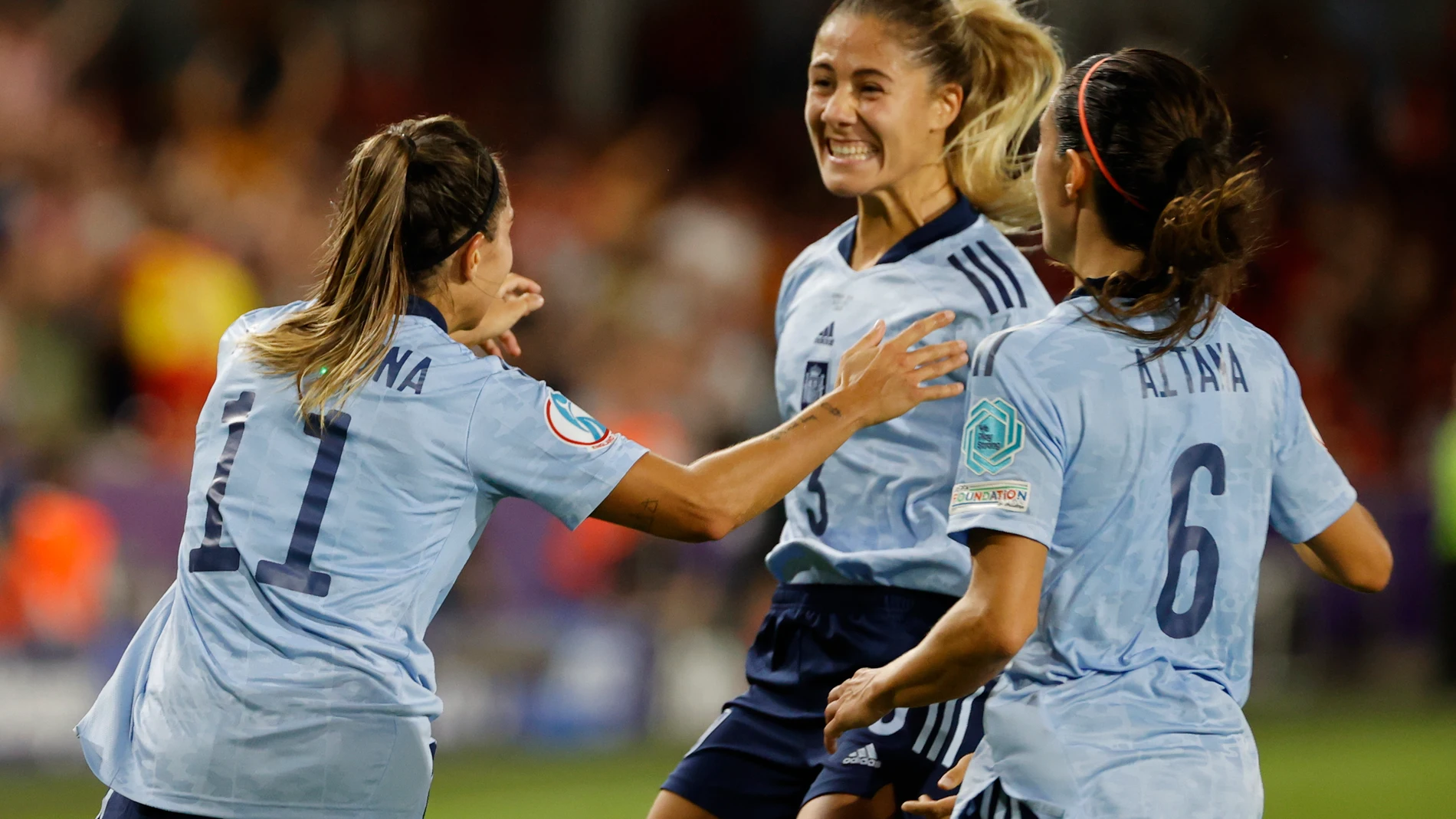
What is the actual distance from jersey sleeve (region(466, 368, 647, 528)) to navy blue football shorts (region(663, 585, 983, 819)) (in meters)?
0.85

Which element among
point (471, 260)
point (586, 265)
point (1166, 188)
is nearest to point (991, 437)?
point (1166, 188)

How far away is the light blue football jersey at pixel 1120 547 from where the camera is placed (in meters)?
2.72

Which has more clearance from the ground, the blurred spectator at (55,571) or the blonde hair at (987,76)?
the blonde hair at (987,76)

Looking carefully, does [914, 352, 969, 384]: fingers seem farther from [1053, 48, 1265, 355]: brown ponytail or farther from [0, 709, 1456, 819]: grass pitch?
[0, 709, 1456, 819]: grass pitch

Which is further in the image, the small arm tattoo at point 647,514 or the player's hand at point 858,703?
the small arm tattoo at point 647,514

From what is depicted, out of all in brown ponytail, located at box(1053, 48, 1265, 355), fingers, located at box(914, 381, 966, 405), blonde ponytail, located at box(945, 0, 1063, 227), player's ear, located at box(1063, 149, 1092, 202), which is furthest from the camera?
blonde ponytail, located at box(945, 0, 1063, 227)

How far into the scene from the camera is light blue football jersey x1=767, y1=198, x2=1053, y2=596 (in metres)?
3.73

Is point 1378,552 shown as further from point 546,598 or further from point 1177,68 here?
point 546,598

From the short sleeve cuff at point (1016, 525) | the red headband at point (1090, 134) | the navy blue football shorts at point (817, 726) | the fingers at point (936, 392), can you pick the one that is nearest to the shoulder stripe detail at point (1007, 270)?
the fingers at point (936, 392)

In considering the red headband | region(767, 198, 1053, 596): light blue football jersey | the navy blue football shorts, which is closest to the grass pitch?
the navy blue football shorts

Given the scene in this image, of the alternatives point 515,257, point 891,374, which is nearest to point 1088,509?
point 891,374

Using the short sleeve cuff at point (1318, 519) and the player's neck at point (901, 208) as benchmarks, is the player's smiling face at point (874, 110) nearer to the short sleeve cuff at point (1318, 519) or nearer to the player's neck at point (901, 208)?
the player's neck at point (901, 208)

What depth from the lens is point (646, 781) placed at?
8.28 m

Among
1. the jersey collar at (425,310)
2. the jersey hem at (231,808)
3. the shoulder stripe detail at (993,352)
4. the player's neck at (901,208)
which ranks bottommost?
the jersey hem at (231,808)
